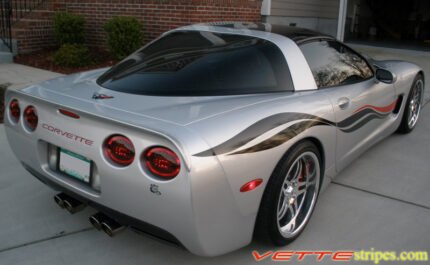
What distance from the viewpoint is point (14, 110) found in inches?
115

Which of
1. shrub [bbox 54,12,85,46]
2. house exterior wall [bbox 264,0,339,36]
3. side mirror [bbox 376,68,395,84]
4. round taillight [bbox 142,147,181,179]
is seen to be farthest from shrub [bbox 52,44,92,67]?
A: round taillight [bbox 142,147,181,179]

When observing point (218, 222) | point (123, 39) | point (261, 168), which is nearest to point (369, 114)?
A: point (261, 168)

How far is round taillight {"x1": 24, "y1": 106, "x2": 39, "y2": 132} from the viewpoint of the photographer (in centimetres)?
278

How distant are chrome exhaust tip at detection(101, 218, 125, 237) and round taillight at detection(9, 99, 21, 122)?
0.97 metres

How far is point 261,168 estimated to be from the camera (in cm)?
241

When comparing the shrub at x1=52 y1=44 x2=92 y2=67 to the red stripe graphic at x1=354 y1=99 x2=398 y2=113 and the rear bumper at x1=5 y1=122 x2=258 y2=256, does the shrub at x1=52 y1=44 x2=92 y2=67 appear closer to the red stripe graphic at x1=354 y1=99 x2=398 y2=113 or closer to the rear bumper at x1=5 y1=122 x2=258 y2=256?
the red stripe graphic at x1=354 y1=99 x2=398 y2=113

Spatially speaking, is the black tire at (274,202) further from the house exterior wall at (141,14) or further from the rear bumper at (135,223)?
the house exterior wall at (141,14)

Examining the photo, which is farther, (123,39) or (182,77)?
(123,39)

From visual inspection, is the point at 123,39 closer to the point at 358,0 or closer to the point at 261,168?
the point at 261,168

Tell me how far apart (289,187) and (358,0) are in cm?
1408

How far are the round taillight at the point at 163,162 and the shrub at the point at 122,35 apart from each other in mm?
6573

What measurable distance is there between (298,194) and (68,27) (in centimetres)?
753

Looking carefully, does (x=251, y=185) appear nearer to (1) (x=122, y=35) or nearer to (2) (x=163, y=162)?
(2) (x=163, y=162)

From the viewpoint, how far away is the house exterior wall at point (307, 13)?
10773mm
